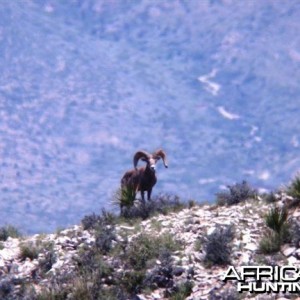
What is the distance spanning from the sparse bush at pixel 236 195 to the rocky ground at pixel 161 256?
0.31 metres

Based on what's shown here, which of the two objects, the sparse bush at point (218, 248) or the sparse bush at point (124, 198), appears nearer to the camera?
the sparse bush at point (218, 248)

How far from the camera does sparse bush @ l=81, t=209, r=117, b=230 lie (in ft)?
67.5

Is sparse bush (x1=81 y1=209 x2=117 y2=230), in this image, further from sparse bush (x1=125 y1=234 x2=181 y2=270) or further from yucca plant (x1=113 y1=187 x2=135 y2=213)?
sparse bush (x1=125 y1=234 x2=181 y2=270)

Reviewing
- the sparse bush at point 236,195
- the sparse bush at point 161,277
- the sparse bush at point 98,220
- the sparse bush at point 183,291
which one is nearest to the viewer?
the sparse bush at point 183,291

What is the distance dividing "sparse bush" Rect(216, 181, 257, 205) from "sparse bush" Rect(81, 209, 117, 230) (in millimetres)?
2116

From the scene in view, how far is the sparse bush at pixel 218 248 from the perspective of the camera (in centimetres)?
1722

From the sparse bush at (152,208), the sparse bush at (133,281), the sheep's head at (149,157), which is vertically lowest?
the sparse bush at (133,281)

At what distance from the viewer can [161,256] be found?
17.6 metres

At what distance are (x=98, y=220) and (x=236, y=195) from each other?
2.69 meters

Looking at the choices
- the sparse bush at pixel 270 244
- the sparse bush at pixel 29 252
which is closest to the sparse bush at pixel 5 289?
the sparse bush at pixel 29 252

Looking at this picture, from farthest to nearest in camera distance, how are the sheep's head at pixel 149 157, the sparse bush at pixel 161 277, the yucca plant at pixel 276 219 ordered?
the sheep's head at pixel 149 157, the yucca plant at pixel 276 219, the sparse bush at pixel 161 277

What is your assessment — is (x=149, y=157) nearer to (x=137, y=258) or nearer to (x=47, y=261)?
(x=47, y=261)

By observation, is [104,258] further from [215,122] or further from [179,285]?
[215,122]

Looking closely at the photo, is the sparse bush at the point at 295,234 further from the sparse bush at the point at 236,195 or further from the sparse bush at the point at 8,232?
the sparse bush at the point at 8,232
